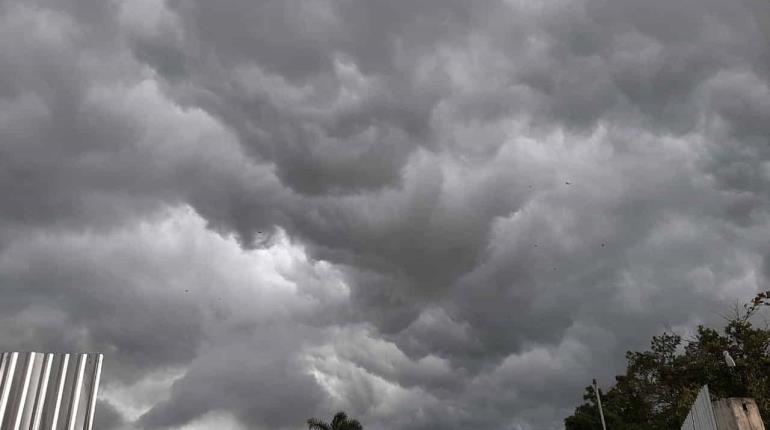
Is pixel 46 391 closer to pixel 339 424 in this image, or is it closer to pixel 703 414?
pixel 703 414

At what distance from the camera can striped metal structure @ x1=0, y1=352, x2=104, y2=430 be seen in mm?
6496

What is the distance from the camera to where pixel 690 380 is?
23.4 meters

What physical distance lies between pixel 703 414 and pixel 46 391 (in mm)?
8156

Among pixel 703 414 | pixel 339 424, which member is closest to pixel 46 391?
pixel 703 414

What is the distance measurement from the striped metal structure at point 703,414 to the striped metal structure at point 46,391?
23.8ft

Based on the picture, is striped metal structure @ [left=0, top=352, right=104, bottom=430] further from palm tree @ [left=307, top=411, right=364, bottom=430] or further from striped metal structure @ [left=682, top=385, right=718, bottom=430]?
palm tree @ [left=307, top=411, right=364, bottom=430]

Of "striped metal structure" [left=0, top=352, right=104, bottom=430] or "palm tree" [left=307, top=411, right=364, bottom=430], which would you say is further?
"palm tree" [left=307, top=411, right=364, bottom=430]

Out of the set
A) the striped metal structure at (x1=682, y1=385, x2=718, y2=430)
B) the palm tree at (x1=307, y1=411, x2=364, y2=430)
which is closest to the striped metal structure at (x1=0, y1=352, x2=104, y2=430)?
the striped metal structure at (x1=682, y1=385, x2=718, y2=430)

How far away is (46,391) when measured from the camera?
6.68 metres

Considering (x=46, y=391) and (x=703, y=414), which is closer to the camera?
(x=46, y=391)

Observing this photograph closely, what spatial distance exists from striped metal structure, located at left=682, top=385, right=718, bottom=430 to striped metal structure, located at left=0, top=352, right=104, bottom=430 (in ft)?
23.8

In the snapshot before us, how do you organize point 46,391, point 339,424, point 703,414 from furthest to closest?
point 339,424 < point 703,414 < point 46,391

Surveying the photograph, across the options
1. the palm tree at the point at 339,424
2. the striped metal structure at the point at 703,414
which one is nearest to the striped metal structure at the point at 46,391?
the striped metal structure at the point at 703,414

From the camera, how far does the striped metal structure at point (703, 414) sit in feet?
22.6
